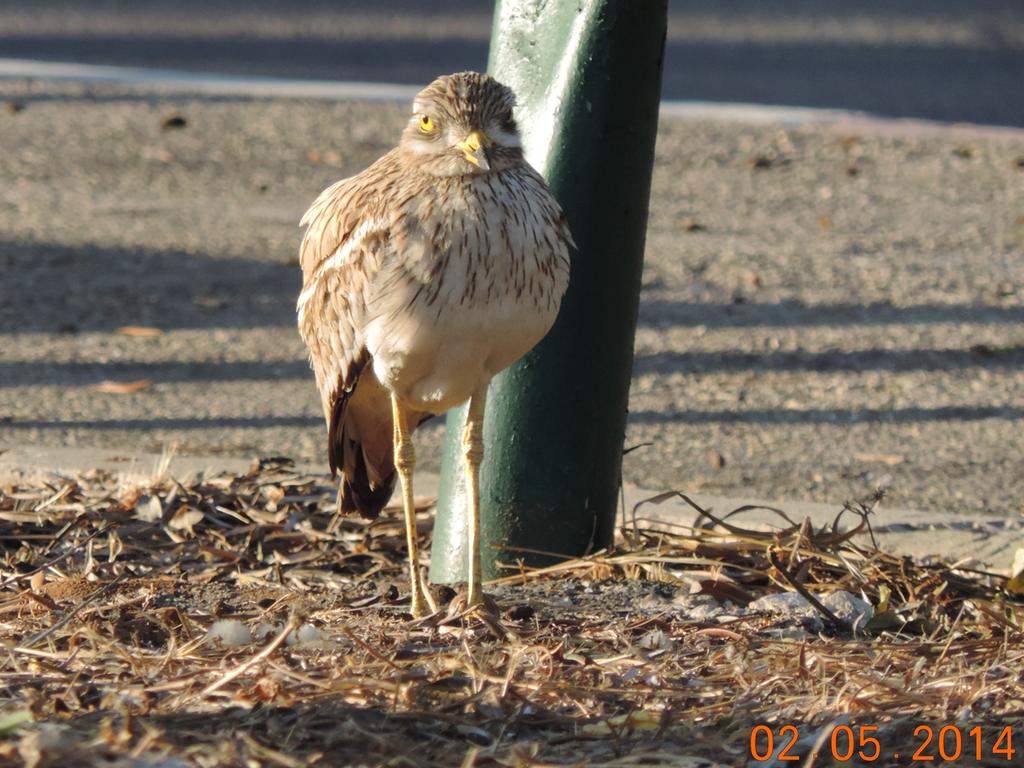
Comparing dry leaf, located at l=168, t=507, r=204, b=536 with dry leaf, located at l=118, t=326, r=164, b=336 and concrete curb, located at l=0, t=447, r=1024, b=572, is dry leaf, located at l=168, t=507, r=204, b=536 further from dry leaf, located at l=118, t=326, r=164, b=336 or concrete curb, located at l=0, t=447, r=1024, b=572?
dry leaf, located at l=118, t=326, r=164, b=336

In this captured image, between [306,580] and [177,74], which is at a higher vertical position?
[177,74]

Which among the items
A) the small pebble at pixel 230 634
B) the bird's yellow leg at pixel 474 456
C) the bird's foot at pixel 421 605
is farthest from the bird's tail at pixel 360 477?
the small pebble at pixel 230 634

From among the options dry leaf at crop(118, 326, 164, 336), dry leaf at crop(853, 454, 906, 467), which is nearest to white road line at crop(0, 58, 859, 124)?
dry leaf at crop(118, 326, 164, 336)

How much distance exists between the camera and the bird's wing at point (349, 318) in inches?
163

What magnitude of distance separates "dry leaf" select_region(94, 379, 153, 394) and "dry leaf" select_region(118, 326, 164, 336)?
2.08 ft

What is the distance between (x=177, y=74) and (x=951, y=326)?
7713 mm

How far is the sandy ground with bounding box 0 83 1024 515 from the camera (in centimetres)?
A: 639

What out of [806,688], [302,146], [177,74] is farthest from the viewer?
[177,74]

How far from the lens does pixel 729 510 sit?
5.41 metres

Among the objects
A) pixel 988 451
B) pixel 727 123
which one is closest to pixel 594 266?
pixel 988 451

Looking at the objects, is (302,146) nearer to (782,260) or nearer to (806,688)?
(782,260)

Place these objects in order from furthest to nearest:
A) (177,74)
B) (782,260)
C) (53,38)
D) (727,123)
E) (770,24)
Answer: (770,24)
(53,38)
(177,74)
(727,123)
(782,260)

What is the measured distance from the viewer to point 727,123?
11727mm

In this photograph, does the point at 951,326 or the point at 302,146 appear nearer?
the point at 951,326
